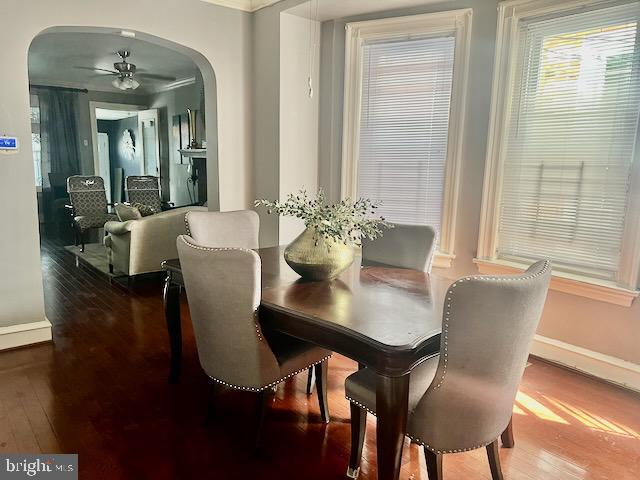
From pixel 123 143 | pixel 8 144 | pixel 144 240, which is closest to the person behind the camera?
pixel 8 144

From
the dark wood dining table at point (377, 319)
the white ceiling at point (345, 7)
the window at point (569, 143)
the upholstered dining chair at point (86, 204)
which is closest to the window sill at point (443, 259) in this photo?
the window at point (569, 143)

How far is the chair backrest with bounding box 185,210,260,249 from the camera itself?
2.86 metres

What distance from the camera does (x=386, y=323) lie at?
1.71 meters

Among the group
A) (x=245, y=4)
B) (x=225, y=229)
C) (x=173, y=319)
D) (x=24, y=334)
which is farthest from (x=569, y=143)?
(x=24, y=334)

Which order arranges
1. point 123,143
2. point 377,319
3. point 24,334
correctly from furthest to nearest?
point 123,143, point 24,334, point 377,319

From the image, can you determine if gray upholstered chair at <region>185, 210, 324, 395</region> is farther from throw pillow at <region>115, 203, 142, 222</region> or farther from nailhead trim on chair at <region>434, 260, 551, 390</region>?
throw pillow at <region>115, 203, 142, 222</region>

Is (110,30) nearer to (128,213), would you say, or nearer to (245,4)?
(245,4)

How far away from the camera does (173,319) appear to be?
2.68m

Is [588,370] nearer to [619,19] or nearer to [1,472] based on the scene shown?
[619,19]

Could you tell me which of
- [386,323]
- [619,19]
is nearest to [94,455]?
[386,323]

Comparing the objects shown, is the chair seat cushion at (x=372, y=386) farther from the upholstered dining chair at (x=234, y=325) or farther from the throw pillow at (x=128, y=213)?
the throw pillow at (x=128, y=213)

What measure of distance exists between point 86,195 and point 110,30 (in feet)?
12.5

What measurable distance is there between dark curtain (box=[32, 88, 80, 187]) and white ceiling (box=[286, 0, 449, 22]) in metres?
5.87

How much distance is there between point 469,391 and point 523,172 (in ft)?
7.06
